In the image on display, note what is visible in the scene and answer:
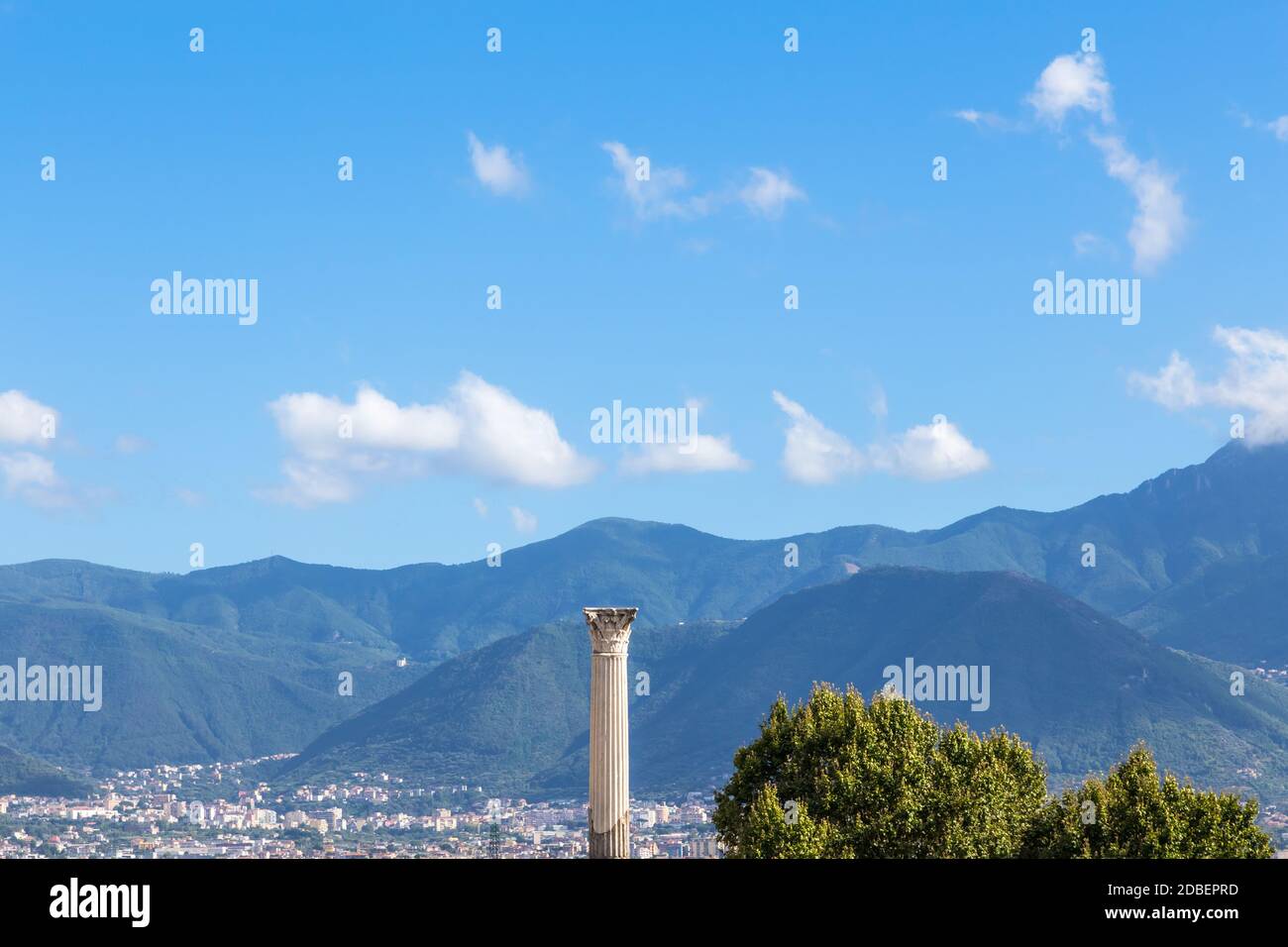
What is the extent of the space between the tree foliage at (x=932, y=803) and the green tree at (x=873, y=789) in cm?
4

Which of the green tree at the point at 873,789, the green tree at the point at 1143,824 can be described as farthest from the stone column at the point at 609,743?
the green tree at the point at 1143,824

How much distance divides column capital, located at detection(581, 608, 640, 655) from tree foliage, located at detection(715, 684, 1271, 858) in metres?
12.0

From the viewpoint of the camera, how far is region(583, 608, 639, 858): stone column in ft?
128

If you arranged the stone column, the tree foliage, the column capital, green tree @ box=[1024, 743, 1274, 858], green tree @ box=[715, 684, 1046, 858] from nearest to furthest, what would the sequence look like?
the stone column < the column capital < green tree @ box=[1024, 743, 1274, 858] < the tree foliage < green tree @ box=[715, 684, 1046, 858]

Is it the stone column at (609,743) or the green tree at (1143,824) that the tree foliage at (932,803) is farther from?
the stone column at (609,743)

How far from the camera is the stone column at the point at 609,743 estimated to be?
39.1m

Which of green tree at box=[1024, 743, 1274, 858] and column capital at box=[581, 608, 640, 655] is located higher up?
column capital at box=[581, 608, 640, 655]

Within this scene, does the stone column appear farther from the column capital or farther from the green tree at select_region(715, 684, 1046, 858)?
the green tree at select_region(715, 684, 1046, 858)

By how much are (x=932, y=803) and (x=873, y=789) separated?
2009 millimetres

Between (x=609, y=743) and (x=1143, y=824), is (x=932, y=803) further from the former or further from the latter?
(x=609, y=743)

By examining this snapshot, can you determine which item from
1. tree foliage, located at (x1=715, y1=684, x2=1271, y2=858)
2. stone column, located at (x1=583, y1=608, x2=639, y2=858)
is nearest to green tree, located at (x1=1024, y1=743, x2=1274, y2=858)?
tree foliage, located at (x1=715, y1=684, x2=1271, y2=858)
